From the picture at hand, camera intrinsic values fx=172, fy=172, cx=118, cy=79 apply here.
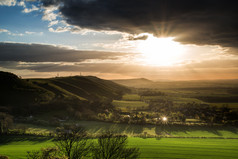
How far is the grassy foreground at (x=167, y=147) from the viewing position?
5535cm

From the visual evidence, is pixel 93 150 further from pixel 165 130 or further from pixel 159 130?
pixel 165 130

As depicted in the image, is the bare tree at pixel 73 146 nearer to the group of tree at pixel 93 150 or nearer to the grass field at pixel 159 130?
the group of tree at pixel 93 150

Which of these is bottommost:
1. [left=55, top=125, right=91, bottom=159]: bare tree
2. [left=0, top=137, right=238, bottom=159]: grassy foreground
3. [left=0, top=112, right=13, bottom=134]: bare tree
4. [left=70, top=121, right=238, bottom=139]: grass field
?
[left=70, top=121, right=238, bottom=139]: grass field

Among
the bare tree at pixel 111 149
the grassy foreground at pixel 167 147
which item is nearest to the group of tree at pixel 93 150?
the bare tree at pixel 111 149

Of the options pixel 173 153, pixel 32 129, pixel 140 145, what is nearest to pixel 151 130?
pixel 140 145

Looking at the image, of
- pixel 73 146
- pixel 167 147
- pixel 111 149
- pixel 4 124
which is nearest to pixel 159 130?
pixel 167 147

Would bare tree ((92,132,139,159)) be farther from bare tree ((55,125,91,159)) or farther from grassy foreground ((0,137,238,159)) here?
grassy foreground ((0,137,238,159))

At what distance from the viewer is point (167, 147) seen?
63438mm

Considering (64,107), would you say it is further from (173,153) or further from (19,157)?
(173,153)

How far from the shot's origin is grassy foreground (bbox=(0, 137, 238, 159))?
182 feet

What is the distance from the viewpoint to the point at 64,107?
427ft

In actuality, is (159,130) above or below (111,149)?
below

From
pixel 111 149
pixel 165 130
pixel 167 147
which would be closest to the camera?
pixel 111 149

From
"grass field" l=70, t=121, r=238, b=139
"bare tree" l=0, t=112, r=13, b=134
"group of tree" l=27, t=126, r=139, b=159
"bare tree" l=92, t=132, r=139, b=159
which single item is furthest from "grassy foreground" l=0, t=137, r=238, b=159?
"bare tree" l=92, t=132, r=139, b=159
